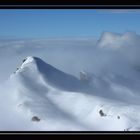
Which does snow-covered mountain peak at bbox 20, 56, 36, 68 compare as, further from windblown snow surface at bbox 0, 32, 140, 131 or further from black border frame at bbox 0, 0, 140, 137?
black border frame at bbox 0, 0, 140, 137

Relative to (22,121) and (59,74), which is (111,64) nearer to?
(59,74)

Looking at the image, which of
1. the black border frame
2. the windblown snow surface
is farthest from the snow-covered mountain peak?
the black border frame

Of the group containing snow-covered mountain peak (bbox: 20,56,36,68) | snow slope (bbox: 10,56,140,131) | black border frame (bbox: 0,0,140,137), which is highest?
black border frame (bbox: 0,0,140,137)

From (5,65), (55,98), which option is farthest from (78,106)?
(5,65)
